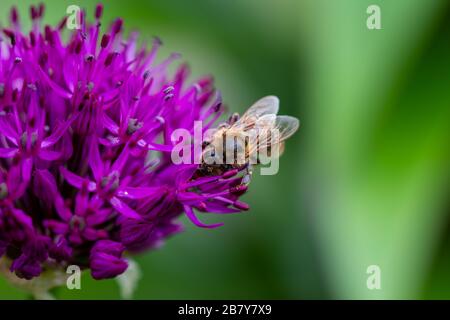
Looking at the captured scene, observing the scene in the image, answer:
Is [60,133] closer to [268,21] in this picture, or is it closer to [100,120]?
[100,120]

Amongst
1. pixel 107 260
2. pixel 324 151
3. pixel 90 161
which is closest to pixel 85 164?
pixel 90 161

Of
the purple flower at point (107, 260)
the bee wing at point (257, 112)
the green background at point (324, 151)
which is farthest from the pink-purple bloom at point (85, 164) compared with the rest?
the green background at point (324, 151)

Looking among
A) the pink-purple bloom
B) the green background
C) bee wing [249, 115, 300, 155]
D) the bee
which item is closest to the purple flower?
the pink-purple bloom

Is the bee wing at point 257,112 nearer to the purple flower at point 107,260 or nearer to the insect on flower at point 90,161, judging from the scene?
the insect on flower at point 90,161

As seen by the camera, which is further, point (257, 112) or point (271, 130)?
point (257, 112)

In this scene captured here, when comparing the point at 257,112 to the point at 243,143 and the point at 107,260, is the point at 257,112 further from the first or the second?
the point at 107,260

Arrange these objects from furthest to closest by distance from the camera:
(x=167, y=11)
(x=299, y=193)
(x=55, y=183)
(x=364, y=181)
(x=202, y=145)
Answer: (x=167, y=11), (x=299, y=193), (x=364, y=181), (x=202, y=145), (x=55, y=183)

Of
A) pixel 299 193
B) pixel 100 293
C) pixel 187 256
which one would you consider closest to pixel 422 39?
pixel 299 193
